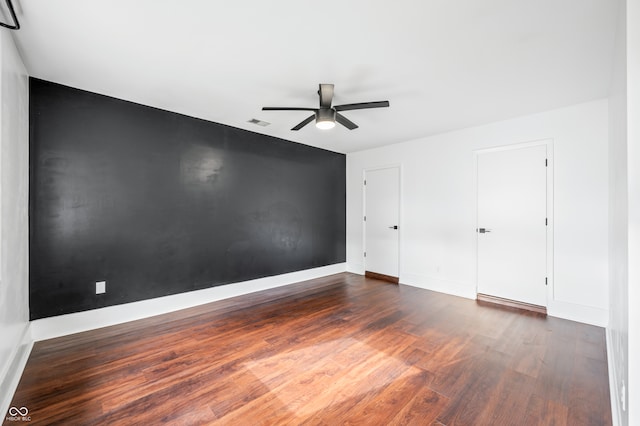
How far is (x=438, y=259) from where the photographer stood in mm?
4520

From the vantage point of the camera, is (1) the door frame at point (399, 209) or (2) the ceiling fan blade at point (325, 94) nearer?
(2) the ceiling fan blade at point (325, 94)

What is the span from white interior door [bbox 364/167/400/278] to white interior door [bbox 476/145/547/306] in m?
1.42

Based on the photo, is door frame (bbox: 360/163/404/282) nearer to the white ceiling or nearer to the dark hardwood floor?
the dark hardwood floor

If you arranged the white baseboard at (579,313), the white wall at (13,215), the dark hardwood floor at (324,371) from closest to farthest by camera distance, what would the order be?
1. the dark hardwood floor at (324,371)
2. the white wall at (13,215)
3. the white baseboard at (579,313)

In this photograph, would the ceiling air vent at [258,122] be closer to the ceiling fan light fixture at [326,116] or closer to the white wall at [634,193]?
the ceiling fan light fixture at [326,116]

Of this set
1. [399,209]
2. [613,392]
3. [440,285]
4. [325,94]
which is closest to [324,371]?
[613,392]

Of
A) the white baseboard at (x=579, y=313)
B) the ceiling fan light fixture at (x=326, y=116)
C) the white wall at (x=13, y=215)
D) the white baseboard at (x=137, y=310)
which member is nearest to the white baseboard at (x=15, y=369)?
the white wall at (x=13, y=215)

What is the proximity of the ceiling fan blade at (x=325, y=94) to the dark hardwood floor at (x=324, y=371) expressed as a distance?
7.84 ft

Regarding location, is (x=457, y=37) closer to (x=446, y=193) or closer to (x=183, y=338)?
(x=446, y=193)

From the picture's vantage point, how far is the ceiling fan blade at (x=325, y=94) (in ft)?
8.70

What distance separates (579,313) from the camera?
326 cm

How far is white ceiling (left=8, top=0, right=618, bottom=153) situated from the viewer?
179 centimetres

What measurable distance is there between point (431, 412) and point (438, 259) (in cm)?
304

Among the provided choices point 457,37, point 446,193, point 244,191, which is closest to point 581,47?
point 457,37
